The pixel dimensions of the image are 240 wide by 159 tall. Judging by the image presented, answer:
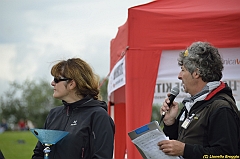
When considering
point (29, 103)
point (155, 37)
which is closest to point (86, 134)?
point (155, 37)

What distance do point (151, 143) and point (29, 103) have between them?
260 feet

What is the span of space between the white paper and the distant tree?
69924 millimetres

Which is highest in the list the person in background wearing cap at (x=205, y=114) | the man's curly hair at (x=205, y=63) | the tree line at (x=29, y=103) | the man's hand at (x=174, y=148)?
the man's curly hair at (x=205, y=63)

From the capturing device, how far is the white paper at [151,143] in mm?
2912

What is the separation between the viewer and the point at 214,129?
282 cm

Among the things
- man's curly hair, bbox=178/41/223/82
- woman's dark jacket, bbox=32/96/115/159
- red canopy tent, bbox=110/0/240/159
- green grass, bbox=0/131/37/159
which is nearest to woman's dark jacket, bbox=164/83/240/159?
man's curly hair, bbox=178/41/223/82

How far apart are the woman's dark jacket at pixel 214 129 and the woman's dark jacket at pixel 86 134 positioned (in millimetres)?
531

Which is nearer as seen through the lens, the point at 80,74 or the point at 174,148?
the point at 174,148

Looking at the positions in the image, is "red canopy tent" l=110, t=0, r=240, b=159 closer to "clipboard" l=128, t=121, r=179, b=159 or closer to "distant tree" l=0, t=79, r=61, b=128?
"clipboard" l=128, t=121, r=179, b=159

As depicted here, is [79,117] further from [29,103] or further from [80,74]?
[29,103]

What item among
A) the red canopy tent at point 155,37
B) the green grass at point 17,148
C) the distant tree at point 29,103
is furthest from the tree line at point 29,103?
the red canopy tent at point 155,37

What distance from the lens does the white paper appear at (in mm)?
2912

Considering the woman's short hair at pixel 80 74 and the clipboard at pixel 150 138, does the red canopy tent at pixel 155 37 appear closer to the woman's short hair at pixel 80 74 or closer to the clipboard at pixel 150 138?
the woman's short hair at pixel 80 74

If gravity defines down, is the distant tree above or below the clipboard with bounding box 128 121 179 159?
below
